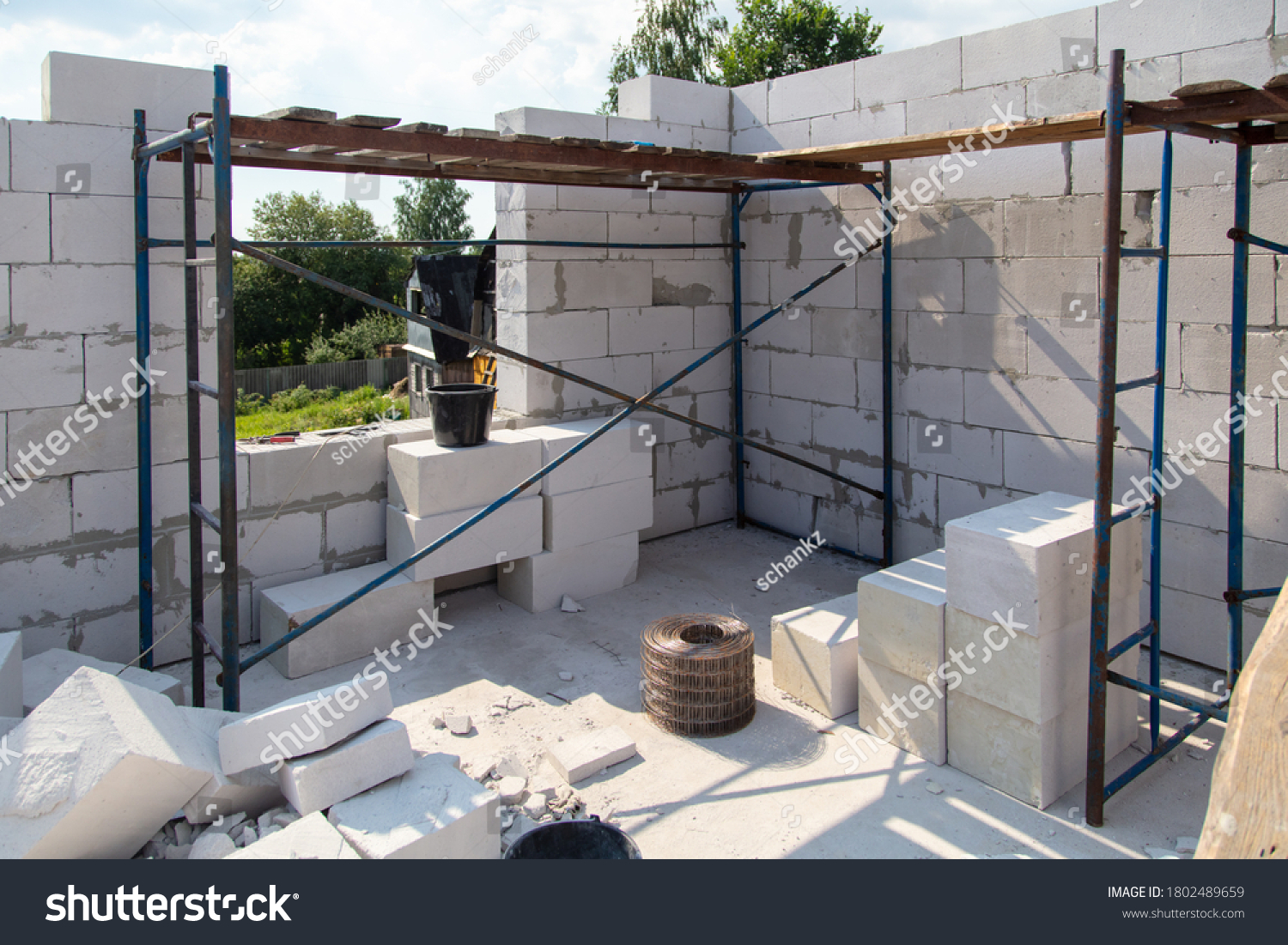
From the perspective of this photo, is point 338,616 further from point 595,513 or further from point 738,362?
point 738,362

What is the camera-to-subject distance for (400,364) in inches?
1093

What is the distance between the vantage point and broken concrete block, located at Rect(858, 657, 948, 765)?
4094 millimetres

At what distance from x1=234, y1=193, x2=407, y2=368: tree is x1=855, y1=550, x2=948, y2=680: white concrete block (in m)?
24.4

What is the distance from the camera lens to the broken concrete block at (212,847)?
300 centimetres

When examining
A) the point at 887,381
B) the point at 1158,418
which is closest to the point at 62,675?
the point at 1158,418

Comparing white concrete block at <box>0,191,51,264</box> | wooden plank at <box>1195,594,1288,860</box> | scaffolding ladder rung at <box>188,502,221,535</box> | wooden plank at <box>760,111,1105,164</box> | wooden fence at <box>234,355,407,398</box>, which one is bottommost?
wooden plank at <box>1195,594,1288,860</box>

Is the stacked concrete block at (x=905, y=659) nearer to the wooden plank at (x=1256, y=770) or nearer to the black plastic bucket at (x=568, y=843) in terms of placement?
the black plastic bucket at (x=568, y=843)

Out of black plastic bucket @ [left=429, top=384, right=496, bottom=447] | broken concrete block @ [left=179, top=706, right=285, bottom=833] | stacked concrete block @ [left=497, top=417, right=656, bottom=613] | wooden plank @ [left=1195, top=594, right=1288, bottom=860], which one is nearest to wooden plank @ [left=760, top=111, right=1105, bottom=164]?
stacked concrete block @ [left=497, top=417, right=656, bottom=613]

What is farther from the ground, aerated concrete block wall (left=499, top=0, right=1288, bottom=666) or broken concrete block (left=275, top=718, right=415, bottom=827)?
aerated concrete block wall (left=499, top=0, right=1288, bottom=666)

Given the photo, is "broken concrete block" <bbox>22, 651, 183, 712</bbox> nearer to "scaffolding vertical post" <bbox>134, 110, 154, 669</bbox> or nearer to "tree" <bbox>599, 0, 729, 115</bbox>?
"scaffolding vertical post" <bbox>134, 110, 154, 669</bbox>

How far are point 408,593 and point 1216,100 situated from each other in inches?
180

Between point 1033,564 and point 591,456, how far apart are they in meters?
3.17

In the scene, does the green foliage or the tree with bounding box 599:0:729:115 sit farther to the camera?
the green foliage
